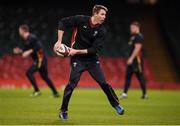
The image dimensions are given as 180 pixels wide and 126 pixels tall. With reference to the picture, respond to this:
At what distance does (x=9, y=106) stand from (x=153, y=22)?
852 inches

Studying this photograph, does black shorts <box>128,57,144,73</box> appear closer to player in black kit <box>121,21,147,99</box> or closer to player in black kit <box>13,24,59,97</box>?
player in black kit <box>121,21,147,99</box>

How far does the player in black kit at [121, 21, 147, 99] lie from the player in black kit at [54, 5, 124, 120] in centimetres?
696

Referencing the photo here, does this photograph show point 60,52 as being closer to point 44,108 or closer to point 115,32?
point 44,108

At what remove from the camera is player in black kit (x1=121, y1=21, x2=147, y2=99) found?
62.6 feet

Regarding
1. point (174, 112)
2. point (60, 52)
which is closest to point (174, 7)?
point (174, 112)

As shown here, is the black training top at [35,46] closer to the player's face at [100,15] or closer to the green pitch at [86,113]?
the green pitch at [86,113]

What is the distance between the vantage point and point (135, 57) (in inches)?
779

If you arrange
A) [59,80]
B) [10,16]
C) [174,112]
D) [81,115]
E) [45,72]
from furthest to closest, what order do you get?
[10,16] → [59,80] → [45,72] → [174,112] → [81,115]

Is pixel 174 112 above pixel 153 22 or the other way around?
above

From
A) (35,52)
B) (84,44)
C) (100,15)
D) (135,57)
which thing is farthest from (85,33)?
(135,57)

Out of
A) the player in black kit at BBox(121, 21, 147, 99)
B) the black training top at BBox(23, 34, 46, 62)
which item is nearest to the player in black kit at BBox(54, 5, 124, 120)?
the player in black kit at BBox(121, 21, 147, 99)

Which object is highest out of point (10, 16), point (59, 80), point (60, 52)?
point (60, 52)

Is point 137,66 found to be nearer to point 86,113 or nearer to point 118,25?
point 86,113

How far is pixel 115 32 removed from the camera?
33.6m
